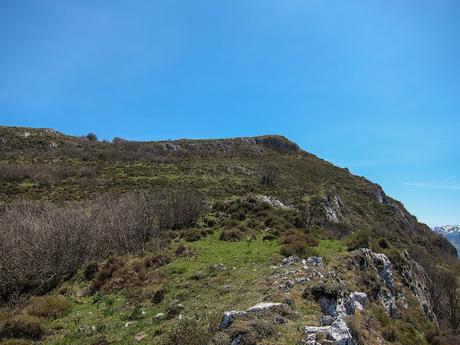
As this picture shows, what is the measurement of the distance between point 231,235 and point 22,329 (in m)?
18.8

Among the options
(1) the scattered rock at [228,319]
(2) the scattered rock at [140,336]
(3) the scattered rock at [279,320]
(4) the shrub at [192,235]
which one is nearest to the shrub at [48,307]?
(2) the scattered rock at [140,336]

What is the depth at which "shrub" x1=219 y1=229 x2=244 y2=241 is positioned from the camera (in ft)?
99.5

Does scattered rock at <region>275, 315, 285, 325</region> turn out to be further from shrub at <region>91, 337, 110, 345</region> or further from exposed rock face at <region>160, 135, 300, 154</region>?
exposed rock face at <region>160, 135, 300, 154</region>

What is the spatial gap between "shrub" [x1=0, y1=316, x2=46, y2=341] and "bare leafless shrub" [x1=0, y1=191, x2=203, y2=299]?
5.79 metres

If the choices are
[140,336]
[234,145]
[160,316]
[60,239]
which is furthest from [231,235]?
[234,145]

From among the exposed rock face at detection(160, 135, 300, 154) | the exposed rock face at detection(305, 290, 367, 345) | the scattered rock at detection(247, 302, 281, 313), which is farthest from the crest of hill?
the scattered rock at detection(247, 302, 281, 313)

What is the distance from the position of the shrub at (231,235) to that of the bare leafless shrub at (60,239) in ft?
17.4

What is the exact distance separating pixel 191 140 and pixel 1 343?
116m

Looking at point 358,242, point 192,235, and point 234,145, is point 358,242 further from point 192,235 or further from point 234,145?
point 234,145

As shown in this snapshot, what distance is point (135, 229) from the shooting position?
27906 millimetres

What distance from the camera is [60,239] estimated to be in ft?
72.3

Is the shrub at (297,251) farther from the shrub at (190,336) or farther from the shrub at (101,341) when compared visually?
the shrub at (101,341)

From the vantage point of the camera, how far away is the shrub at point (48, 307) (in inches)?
616

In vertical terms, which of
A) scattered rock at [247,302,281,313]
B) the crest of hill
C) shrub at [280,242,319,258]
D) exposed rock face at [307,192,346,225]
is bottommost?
scattered rock at [247,302,281,313]
